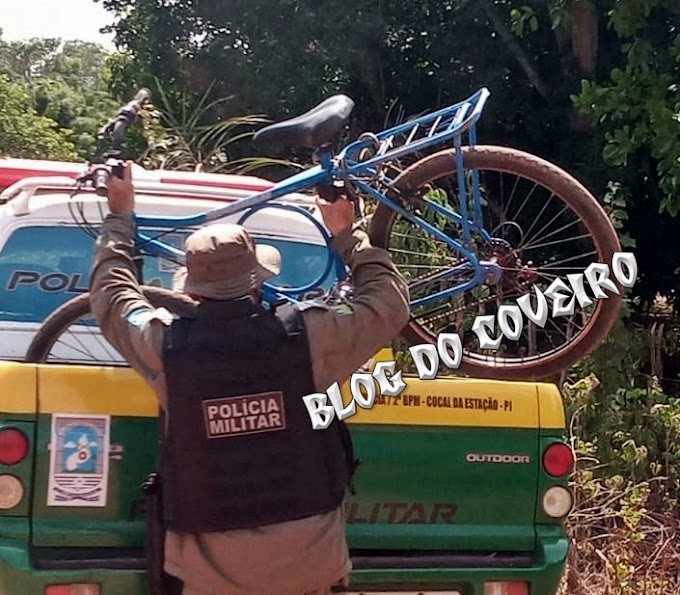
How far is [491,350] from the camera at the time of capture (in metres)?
3.88

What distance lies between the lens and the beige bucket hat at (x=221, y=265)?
2.80 meters

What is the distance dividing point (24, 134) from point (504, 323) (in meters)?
11.8

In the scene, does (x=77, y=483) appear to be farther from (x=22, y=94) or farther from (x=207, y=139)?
(x=22, y=94)

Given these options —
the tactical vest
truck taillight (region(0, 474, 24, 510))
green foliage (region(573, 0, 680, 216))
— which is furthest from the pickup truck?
green foliage (region(573, 0, 680, 216))

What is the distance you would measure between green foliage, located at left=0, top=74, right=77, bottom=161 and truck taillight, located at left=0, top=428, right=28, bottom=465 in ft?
32.9

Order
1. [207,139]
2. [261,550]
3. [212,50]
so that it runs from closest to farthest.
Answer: [261,550]
[207,139]
[212,50]

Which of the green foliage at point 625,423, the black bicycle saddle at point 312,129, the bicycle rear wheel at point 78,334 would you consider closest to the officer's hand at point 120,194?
the bicycle rear wheel at point 78,334

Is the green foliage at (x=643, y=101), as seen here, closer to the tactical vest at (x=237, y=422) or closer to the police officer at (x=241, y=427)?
the police officer at (x=241, y=427)

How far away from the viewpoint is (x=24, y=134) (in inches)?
557

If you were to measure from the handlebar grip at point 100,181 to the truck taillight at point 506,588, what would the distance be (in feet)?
5.42

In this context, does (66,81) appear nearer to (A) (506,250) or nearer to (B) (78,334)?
(B) (78,334)

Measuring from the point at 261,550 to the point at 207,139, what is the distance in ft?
14.7

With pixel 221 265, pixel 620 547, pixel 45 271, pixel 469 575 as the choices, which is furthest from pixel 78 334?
pixel 620 547

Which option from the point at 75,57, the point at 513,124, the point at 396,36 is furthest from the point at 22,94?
the point at 75,57
